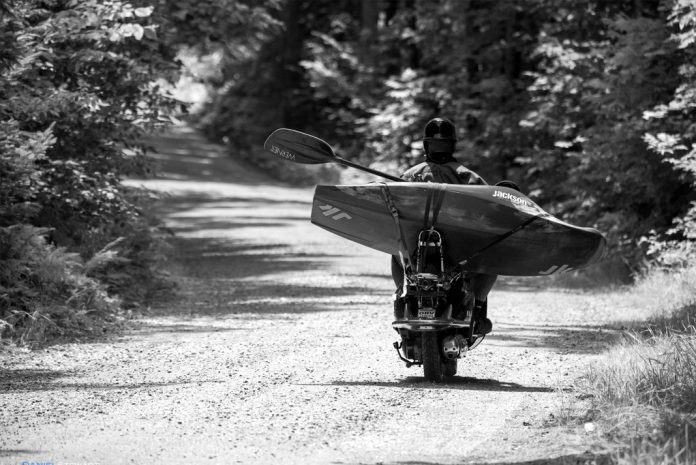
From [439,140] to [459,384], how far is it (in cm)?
191

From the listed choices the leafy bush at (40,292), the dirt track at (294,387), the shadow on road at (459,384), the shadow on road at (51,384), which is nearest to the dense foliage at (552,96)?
the dirt track at (294,387)

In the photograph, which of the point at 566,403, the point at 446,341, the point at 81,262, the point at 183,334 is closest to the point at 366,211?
the point at 446,341

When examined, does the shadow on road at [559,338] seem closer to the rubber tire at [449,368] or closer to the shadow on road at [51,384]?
the rubber tire at [449,368]

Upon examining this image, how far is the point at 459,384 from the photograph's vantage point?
873cm

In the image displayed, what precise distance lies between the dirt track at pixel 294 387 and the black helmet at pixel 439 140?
1756 millimetres

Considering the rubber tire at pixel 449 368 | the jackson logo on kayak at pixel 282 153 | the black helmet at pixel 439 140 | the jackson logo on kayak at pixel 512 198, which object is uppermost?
the black helmet at pixel 439 140

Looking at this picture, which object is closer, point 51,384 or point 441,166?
point 51,384

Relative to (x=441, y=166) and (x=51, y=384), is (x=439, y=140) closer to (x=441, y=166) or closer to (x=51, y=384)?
(x=441, y=166)

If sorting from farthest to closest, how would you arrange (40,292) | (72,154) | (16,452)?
(72,154) < (40,292) < (16,452)

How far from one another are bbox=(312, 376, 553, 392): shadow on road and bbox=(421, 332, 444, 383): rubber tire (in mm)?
63

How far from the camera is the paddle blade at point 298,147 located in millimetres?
8969

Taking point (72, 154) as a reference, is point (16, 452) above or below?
below

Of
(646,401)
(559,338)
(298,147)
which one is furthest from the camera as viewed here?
(559,338)

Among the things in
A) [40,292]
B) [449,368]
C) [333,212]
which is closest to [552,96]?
[40,292]
